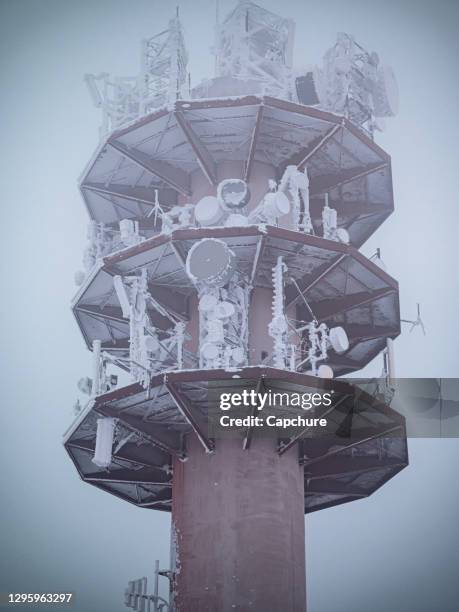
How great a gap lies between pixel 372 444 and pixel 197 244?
29.8ft

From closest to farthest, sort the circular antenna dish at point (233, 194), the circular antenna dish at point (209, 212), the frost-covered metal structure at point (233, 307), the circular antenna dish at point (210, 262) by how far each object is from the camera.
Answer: the frost-covered metal structure at point (233, 307), the circular antenna dish at point (210, 262), the circular antenna dish at point (209, 212), the circular antenna dish at point (233, 194)

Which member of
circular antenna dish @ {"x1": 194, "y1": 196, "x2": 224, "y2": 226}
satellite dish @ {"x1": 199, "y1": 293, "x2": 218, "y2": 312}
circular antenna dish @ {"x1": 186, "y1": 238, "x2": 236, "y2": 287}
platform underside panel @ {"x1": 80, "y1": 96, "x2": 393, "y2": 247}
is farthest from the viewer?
platform underside panel @ {"x1": 80, "y1": 96, "x2": 393, "y2": 247}

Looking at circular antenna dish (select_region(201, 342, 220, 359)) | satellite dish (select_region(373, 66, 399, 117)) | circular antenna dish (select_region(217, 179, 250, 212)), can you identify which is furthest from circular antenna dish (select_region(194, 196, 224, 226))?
satellite dish (select_region(373, 66, 399, 117))

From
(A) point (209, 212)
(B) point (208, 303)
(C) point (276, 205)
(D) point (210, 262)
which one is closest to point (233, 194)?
(A) point (209, 212)

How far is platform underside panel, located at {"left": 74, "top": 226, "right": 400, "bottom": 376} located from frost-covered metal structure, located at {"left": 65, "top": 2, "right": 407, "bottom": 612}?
2.7 inches

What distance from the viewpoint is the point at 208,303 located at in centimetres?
3334

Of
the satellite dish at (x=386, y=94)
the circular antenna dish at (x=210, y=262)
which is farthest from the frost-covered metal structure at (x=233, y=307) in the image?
the satellite dish at (x=386, y=94)

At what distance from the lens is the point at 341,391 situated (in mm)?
31906

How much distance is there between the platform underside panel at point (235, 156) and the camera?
3569 centimetres

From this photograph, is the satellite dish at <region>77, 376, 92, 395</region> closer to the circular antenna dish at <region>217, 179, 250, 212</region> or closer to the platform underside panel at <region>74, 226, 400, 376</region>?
the platform underside panel at <region>74, 226, 400, 376</region>

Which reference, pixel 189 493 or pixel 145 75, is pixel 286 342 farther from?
pixel 145 75

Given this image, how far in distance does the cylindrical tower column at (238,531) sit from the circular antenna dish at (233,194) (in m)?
7.45

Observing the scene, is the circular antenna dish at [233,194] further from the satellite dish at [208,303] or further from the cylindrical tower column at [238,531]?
the cylindrical tower column at [238,531]

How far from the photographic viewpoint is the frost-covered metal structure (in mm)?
31891
